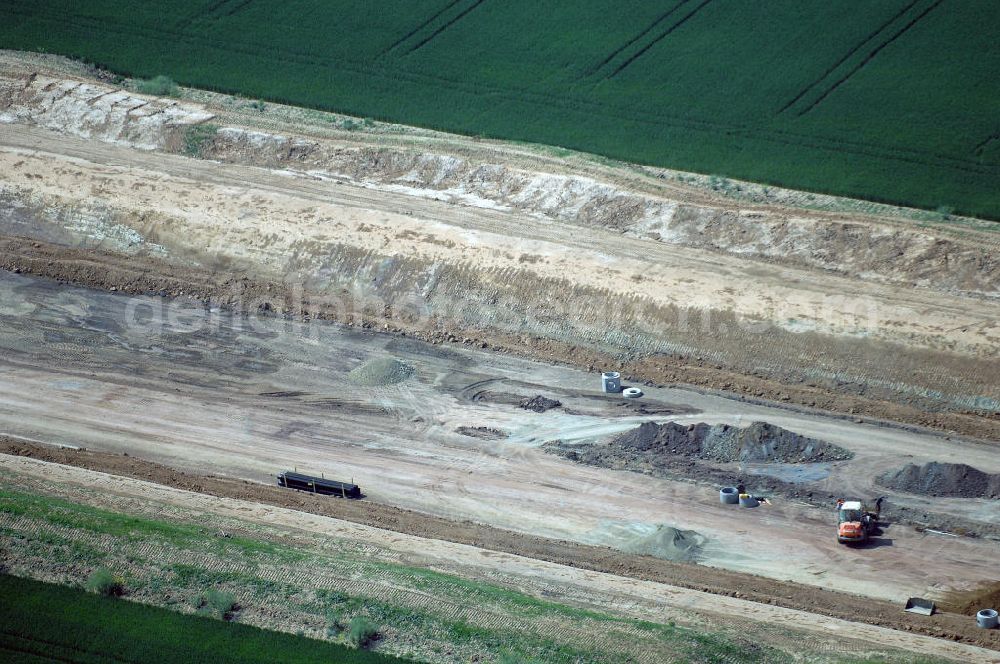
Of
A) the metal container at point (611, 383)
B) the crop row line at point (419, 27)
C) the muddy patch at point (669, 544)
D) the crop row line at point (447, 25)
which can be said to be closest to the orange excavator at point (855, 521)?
the muddy patch at point (669, 544)

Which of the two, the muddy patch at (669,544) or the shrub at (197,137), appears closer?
the muddy patch at (669,544)

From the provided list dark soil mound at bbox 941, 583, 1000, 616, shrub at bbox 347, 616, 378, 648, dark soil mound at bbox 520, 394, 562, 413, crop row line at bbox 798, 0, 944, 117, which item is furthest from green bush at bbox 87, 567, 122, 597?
crop row line at bbox 798, 0, 944, 117

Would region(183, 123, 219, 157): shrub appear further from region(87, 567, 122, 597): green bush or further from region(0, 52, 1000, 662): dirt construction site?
region(87, 567, 122, 597): green bush

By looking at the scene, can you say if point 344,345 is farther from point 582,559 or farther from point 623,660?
point 623,660

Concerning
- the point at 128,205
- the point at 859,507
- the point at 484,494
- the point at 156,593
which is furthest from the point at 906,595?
the point at 128,205

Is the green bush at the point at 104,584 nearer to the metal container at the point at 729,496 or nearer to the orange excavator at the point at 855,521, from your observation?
the metal container at the point at 729,496

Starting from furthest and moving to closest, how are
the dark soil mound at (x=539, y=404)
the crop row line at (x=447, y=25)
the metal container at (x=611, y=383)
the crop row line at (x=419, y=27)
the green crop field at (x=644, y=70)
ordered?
the crop row line at (x=447, y=25), the crop row line at (x=419, y=27), the green crop field at (x=644, y=70), the metal container at (x=611, y=383), the dark soil mound at (x=539, y=404)
